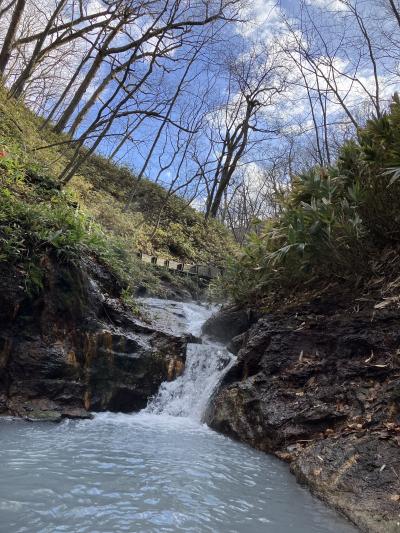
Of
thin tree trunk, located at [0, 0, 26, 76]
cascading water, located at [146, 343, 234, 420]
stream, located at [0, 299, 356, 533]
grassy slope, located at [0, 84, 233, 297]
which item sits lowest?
stream, located at [0, 299, 356, 533]

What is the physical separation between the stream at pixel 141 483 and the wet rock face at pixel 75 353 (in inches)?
16.4

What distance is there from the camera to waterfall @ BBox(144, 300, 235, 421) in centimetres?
587

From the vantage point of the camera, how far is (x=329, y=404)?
164 inches

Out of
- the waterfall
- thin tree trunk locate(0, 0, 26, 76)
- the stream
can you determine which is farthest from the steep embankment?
thin tree trunk locate(0, 0, 26, 76)

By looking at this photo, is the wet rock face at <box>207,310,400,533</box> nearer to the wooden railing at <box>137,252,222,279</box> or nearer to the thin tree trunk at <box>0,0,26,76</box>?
the wooden railing at <box>137,252,222,279</box>

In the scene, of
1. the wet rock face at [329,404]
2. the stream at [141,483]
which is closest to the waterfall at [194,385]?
the wet rock face at [329,404]

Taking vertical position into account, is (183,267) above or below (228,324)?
above

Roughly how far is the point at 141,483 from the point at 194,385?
128 inches

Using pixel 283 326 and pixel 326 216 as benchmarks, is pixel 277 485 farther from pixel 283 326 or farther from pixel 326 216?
pixel 326 216

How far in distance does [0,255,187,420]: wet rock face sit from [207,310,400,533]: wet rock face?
1202mm

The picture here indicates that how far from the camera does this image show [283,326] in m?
5.37

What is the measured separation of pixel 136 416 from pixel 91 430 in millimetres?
1053

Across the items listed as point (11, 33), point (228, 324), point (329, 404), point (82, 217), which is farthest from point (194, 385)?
point (11, 33)

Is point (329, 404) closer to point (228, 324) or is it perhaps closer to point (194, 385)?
point (194, 385)
